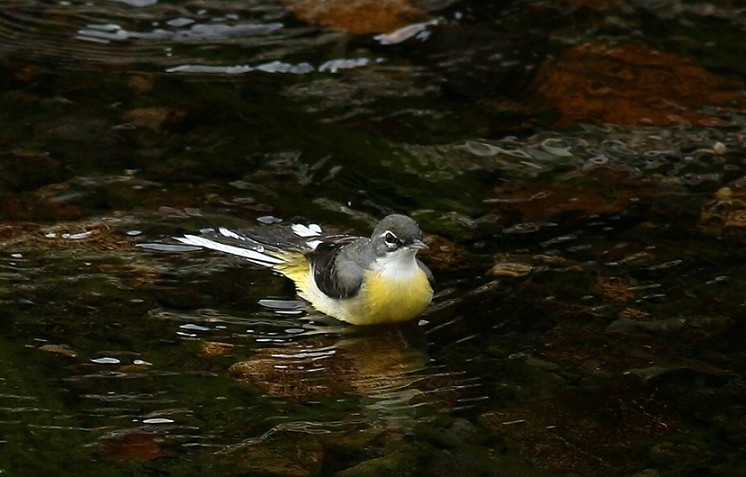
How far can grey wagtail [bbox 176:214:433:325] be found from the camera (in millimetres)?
8477

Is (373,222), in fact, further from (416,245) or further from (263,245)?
(416,245)

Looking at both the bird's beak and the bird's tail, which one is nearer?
the bird's beak

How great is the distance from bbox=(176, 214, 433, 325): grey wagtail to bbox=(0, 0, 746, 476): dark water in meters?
0.13

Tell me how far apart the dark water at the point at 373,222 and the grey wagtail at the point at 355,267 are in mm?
133

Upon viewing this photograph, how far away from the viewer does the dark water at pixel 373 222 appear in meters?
7.00

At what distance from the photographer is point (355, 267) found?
880 centimetres

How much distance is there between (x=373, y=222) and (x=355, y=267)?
124 cm

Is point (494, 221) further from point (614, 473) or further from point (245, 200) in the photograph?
point (614, 473)

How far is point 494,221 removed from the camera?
9.87 m

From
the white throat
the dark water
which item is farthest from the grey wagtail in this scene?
the dark water

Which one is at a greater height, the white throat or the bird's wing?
the white throat

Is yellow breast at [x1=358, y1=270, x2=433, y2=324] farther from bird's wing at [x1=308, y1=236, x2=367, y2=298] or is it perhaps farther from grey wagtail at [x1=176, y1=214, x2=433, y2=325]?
bird's wing at [x1=308, y1=236, x2=367, y2=298]

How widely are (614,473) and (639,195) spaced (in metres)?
4.05

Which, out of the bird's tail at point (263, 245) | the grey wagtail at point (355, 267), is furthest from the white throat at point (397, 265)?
the bird's tail at point (263, 245)
